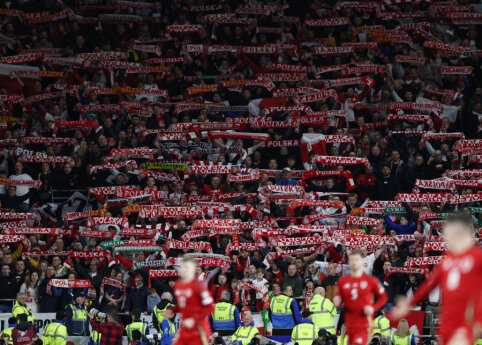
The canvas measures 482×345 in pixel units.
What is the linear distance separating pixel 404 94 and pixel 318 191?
5133 millimetres

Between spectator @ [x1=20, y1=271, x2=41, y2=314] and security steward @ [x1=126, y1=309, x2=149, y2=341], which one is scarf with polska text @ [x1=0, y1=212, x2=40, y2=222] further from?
security steward @ [x1=126, y1=309, x2=149, y2=341]

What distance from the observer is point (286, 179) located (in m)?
24.6

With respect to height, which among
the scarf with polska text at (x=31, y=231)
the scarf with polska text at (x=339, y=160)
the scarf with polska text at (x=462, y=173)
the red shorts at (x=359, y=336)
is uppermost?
the scarf with polska text at (x=339, y=160)

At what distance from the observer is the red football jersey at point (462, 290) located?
35.4 feet

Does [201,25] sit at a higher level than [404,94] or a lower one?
higher

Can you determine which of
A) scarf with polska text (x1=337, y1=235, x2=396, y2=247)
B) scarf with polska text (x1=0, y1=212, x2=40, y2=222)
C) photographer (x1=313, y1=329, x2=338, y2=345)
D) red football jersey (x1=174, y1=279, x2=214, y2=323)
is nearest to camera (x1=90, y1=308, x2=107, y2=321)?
scarf with polska text (x1=0, y1=212, x2=40, y2=222)

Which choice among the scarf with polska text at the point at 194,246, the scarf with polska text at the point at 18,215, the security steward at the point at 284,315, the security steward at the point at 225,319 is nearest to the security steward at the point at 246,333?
the security steward at the point at 225,319

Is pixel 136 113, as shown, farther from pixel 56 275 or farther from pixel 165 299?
pixel 165 299

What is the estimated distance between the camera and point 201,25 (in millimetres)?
30906

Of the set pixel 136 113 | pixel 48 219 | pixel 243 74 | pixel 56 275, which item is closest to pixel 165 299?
pixel 56 275

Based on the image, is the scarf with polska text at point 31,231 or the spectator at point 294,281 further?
the scarf with polska text at point 31,231

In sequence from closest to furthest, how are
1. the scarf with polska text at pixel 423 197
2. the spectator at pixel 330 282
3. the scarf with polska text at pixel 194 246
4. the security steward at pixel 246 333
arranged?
the security steward at pixel 246 333 → the spectator at pixel 330 282 → the scarf with polska text at pixel 194 246 → the scarf with polska text at pixel 423 197

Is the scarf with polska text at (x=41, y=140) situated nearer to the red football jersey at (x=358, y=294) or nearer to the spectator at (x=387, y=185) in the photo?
the spectator at (x=387, y=185)

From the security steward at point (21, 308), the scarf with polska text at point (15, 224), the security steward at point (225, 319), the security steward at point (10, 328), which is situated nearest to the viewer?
the security steward at point (10, 328)
